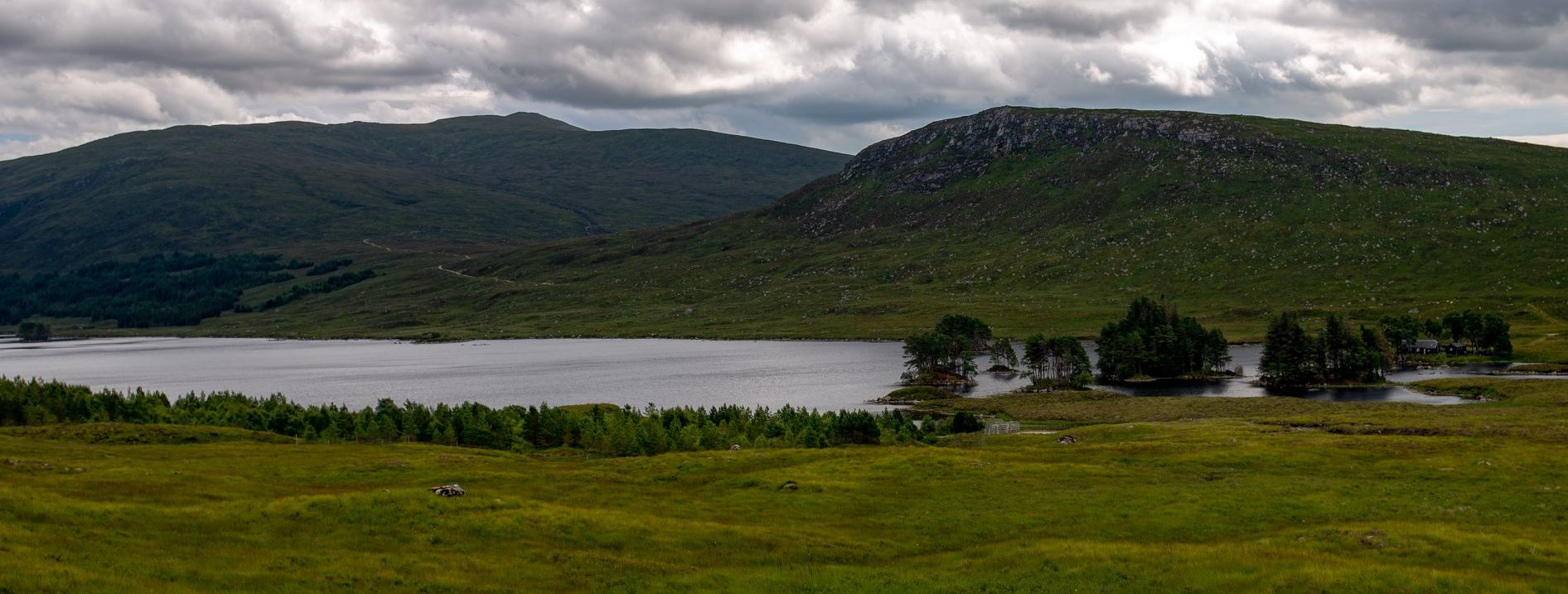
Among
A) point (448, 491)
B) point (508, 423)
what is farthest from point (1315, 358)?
point (448, 491)

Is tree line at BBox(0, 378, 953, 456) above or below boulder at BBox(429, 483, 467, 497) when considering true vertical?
below

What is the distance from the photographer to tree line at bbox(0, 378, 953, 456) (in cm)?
11075

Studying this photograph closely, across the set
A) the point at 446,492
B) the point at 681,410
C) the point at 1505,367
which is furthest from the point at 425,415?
the point at 1505,367

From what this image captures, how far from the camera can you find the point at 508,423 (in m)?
123

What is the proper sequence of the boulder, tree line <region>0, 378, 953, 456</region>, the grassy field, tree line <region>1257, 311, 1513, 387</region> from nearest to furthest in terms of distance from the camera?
the grassy field < the boulder < tree line <region>0, 378, 953, 456</region> < tree line <region>1257, 311, 1513, 387</region>

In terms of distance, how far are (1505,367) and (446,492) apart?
199 metres

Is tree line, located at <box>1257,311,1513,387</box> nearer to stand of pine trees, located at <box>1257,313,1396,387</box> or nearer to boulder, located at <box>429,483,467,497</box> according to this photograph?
stand of pine trees, located at <box>1257,313,1396,387</box>

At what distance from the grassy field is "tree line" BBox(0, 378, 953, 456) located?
17711mm

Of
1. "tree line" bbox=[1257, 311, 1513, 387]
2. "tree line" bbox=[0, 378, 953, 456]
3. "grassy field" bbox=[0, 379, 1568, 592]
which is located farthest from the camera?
"tree line" bbox=[1257, 311, 1513, 387]

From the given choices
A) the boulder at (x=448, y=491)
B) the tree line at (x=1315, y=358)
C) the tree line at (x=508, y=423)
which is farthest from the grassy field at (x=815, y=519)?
the tree line at (x=1315, y=358)

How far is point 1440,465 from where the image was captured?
76.1 metres

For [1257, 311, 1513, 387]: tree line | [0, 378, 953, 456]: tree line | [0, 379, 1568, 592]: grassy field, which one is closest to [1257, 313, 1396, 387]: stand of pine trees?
[1257, 311, 1513, 387]: tree line

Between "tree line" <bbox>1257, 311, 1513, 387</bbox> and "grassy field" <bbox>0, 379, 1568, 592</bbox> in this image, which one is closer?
"grassy field" <bbox>0, 379, 1568, 592</bbox>

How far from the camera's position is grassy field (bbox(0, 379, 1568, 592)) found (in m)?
45.9
